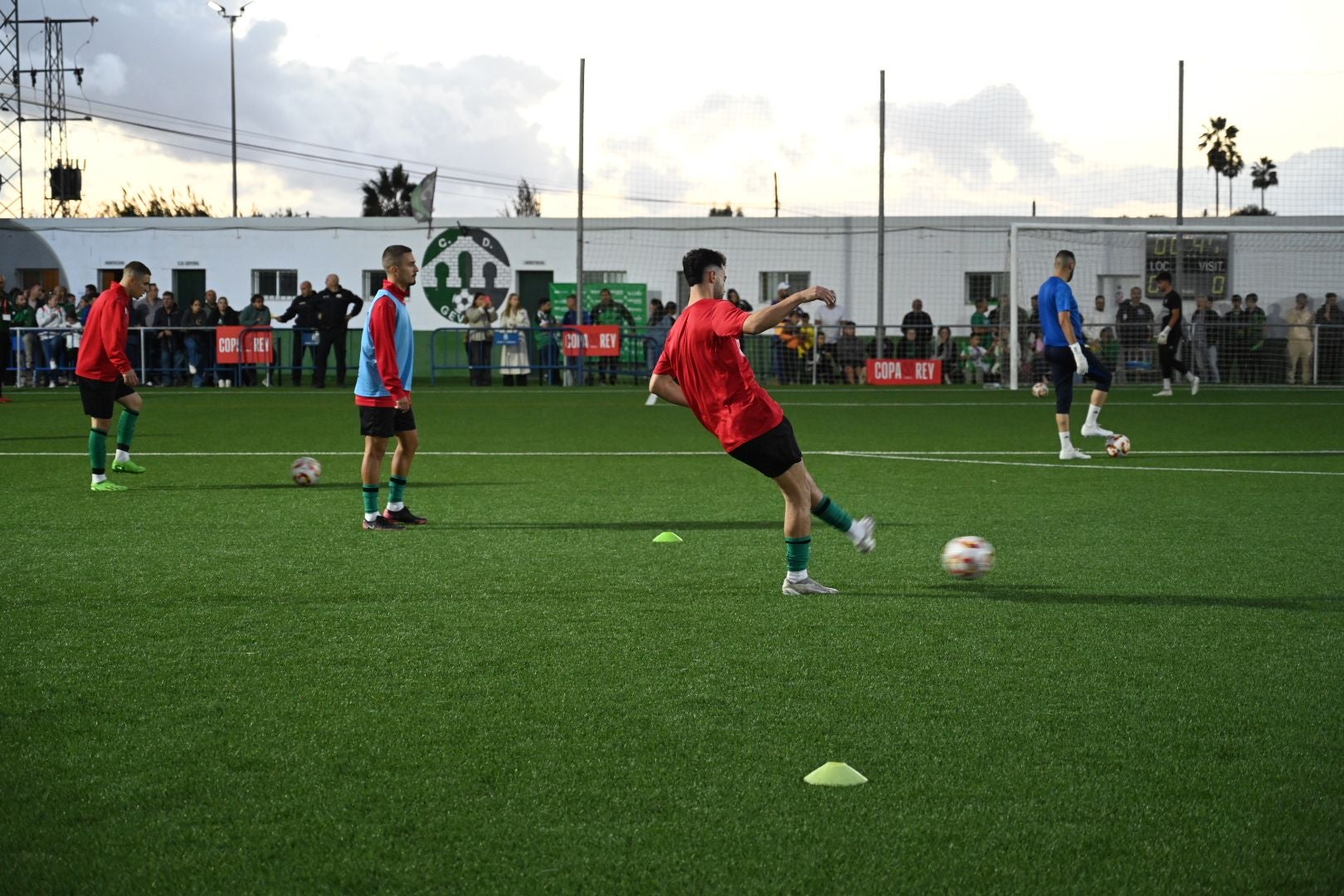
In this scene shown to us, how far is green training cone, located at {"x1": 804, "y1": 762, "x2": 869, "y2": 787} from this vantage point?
396 centimetres

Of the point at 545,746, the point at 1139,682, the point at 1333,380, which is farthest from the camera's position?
the point at 1333,380

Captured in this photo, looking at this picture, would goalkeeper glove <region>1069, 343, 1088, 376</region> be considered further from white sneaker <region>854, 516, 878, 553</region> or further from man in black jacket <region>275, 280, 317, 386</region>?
Result: man in black jacket <region>275, 280, 317, 386</region>

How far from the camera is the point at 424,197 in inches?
1420

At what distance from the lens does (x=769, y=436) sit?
6816mm

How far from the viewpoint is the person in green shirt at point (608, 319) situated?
30078 mm

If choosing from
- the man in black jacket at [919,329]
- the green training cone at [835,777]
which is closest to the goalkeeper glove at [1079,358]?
the green training cone at [835,777]

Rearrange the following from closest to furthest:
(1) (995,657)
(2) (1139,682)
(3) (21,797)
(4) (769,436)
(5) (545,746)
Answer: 1. (3) (21,797)
2. (5) (545,746)
3. (2) (1139,682)
4. (1) (995,657)
5. (4) (769,436)

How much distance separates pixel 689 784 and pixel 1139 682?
6.36 feet

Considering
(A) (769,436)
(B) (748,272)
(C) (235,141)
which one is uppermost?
(C) (235,141)

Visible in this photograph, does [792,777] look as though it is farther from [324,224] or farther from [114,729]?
[324,224]

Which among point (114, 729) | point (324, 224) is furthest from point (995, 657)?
point (324, 224)

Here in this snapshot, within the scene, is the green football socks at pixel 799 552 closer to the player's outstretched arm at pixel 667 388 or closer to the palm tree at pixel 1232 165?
the player's outstretched arm at pixel 667 388

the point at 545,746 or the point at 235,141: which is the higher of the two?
the point at 235,141

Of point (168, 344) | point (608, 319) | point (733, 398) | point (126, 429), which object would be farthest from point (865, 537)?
point (168, 344)
